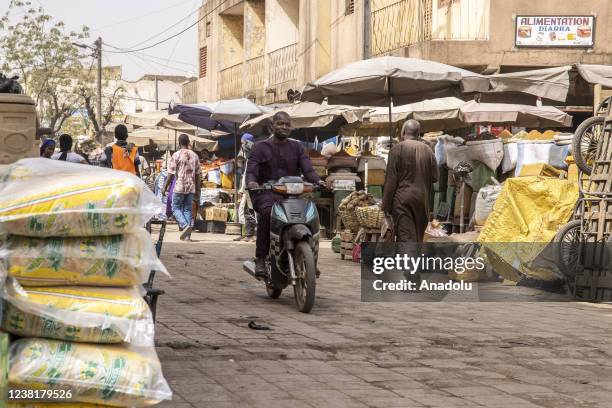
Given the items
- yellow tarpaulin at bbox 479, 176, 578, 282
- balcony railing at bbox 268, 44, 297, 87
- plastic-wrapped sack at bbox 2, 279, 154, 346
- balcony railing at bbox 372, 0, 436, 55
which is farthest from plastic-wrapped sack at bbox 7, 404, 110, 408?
balcony railing at bbox 268, 44, 297, 87

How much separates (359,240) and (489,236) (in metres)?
2.84

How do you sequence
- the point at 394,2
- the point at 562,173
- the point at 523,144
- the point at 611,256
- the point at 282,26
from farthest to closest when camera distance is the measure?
1. the point at 282,26
2. the point at 394,2
3. the point at 523,144
4. the point at 562,173
5. the point at 611,256

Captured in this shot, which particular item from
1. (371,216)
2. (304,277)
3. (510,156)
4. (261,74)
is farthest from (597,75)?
(261,74)

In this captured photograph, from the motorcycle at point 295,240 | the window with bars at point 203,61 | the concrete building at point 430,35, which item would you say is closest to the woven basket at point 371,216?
the motorcycle at point 295,240

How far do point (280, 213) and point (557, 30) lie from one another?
15.2 m

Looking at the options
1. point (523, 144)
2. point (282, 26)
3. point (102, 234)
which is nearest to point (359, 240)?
point (523, 144)

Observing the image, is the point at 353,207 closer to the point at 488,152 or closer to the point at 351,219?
the point at 351,219

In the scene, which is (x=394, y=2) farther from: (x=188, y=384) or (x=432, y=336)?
(x=188, y=384)

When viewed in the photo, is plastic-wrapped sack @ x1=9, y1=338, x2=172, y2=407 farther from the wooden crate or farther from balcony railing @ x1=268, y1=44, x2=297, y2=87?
balcony railing @ x1=268, y1=44, x2=297, y2=87

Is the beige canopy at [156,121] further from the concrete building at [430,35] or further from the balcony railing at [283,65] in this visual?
the balcony railing at [283,65]

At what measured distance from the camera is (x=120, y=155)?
44.9 feet

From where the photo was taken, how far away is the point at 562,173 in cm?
1416

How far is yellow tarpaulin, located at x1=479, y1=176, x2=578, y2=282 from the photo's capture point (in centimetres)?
1194

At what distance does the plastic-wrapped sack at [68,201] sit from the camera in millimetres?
3992
